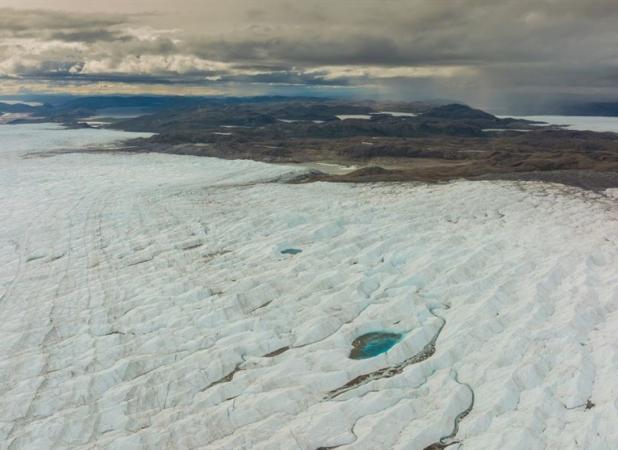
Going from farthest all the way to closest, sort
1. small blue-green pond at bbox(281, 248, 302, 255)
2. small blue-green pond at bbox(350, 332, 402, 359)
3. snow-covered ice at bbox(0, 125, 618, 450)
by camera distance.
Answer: small blue-green pond at bbox(281, 248, 302, 255) → small blue-green pond at bbox(350, 332, 402, 359) → snow-covered ice at bbox(0, 125, 618, 450)

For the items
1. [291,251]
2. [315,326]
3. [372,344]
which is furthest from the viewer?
[291,251]

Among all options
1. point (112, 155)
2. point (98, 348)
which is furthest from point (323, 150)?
point (98, 348)

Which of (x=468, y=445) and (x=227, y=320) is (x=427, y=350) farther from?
(x=227, y=320)

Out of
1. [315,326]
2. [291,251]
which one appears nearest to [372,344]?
[315,326]

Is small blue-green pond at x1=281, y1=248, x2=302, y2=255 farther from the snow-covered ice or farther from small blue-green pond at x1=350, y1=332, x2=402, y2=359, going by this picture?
small blue-green pond at x1=350, y1=332, x2=402, y2=359

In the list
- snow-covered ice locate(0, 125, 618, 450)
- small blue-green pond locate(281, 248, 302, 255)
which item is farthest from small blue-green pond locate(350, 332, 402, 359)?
small blue-green pond locate(281, 248, 302, 255)

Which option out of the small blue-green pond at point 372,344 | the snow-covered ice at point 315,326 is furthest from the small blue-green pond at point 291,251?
the small blue-green pond at point 372,344

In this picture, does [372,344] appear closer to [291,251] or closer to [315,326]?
[315,326]
